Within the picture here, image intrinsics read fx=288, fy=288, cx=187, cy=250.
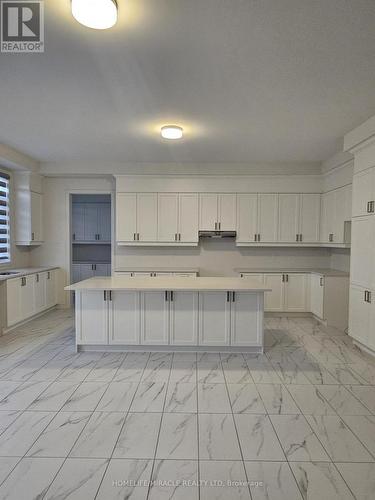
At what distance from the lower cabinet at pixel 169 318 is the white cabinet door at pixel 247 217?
2098mm

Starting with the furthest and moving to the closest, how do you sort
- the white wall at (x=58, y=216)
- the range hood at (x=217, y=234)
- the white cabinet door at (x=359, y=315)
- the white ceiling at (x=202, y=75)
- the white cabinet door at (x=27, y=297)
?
the white wall at (x=58, y=216)
the range hood at (x=217, y=234)
the white cabinet door at (x=27, y=297)
the white cabinet door at (x=359, y=315)
the white ceiling at (x=202, y=75)

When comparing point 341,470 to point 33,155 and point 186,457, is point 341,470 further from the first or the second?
point 33,155

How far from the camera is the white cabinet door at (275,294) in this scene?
511 cm

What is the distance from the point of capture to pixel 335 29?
186 centimetres

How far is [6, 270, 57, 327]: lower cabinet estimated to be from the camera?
13.9 ft

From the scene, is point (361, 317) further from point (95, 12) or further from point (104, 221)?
point (104, 221)

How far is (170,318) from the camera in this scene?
11.3 ft

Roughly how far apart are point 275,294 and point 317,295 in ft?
2.24

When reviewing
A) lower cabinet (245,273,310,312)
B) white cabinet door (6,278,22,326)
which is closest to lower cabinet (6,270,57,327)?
white cabinet door (6,278,22,326)

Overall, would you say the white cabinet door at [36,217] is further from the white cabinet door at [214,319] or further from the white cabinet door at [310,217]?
the white cabinet door at [310,217]

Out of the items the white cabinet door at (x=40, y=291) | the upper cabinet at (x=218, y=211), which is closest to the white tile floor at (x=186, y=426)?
the white cabinet door at (x=40, y=291)

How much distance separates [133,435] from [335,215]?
4.38 meters

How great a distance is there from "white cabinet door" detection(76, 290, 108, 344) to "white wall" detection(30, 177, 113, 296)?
2.61 m

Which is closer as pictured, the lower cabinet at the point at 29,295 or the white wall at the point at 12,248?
the lower cabinet at the point at 29,295
